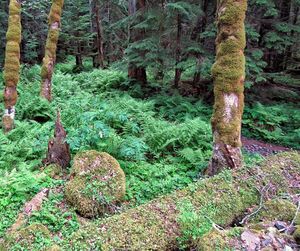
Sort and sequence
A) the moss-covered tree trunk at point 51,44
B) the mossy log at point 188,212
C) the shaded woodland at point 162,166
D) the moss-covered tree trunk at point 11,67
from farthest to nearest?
→ the moss-covered tree trunk at point 51,44 → the moss-covered tree trunk at point 11,67 → the shaded woodland at point 162,166 → the mossy log at point 188,212

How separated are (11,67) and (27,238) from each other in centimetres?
555

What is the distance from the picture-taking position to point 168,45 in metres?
12.0

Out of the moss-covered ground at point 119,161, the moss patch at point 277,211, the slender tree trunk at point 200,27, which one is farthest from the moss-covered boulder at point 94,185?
the slender tree trunk at point 200,27

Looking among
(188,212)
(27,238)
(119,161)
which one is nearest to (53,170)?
(119,161)

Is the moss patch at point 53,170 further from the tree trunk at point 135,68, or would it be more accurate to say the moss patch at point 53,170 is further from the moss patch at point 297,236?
the tree trunk at point 135,68

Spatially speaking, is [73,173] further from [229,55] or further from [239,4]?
[239,4]

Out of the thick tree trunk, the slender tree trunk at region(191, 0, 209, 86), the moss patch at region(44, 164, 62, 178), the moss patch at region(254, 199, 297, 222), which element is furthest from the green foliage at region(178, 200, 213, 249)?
the slender tree trunk at region(191, 0, 209, 86)

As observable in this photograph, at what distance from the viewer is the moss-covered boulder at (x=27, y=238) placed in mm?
3850

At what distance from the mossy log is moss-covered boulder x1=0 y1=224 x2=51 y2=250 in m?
0.48

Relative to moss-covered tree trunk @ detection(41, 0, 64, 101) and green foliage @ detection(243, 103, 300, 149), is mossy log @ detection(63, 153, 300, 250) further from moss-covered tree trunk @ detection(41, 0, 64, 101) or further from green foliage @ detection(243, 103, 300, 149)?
moss-covered tree trunk @ detection(41, 0, 64, 101)

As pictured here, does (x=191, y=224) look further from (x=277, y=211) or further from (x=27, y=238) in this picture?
(x=27, y=238)

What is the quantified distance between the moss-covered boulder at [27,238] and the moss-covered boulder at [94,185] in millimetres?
821

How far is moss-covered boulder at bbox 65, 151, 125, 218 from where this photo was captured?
4.85 m

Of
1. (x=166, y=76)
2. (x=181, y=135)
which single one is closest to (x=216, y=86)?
(x=181, y=135)
